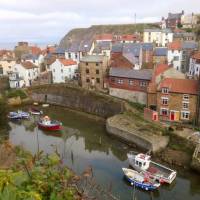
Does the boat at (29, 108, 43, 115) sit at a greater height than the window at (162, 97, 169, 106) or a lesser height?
lesser

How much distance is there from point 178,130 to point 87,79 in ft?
73.4

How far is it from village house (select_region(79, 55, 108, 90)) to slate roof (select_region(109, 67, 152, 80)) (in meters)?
3.46

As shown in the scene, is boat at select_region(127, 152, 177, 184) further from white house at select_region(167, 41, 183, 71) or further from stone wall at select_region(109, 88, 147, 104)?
white house at select_region(167, 41, 183, 71)

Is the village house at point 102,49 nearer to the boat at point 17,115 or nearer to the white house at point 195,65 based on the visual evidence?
the white house at point 195,65

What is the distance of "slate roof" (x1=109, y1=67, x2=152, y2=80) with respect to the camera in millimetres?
40353

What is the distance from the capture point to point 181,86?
112ft

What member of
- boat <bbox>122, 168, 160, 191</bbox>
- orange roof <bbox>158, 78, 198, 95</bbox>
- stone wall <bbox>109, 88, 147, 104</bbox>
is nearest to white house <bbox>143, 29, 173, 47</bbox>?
stone wall <bbox>109, 88, 147, 104</bbox>

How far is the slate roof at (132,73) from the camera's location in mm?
40353

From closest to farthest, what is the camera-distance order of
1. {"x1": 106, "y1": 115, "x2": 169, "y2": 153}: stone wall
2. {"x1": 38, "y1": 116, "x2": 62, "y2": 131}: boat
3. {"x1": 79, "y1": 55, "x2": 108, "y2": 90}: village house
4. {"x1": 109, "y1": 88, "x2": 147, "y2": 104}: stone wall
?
{"x1": 106, "y1": 115, "x2": 169, "y2": 153}: stone wall, {"x1": 38, "y1": 116, "x2": 62, "y2": 131}: boat, {"x1": 109, "y1": 88, "x2": 147, "y2": 104}: stone wall, {"x1": 79, "y1": 55, "x2": 108, "y2": 90}: village house

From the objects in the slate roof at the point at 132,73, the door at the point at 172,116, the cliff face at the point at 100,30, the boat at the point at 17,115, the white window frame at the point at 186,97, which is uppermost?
the cliff face at the point at 100,30

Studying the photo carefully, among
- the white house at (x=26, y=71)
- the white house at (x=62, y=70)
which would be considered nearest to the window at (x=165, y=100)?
the white house at (x=62, y=70)

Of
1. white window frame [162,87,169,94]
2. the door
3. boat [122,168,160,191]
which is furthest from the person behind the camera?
the door

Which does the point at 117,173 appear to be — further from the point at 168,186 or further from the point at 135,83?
the point at 135,83

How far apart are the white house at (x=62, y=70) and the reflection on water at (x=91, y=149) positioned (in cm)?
948
